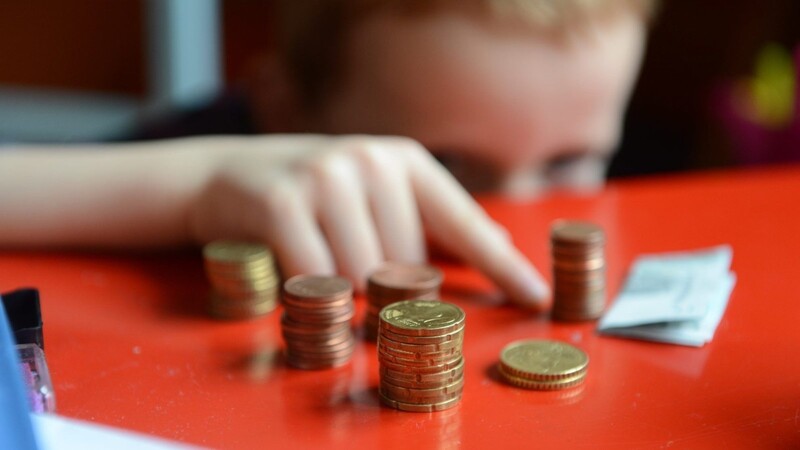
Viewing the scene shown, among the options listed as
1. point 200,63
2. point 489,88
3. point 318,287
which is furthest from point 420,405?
point 200,63

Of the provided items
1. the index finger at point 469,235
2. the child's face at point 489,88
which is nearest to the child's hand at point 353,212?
the index finger at point 469,235

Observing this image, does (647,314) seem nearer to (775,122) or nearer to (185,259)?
(185,259)

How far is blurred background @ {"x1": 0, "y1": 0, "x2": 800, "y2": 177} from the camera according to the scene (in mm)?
2428

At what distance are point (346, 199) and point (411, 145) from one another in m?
0.10

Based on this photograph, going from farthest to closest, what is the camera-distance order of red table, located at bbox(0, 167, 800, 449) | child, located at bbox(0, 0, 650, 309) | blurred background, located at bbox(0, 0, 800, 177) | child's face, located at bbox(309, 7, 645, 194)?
blurred background, located at bbox(0, 0, 800, 177) → child's face, located at bbox(309, 7, 645, 194) → child, located at bbox(0, 0, 650, 309) → red table, located at bbox(0, 167, 800, 449)

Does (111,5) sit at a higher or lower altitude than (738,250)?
higher

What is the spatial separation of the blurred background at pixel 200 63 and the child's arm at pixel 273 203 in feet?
4.47

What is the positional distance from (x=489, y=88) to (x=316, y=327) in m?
0.51

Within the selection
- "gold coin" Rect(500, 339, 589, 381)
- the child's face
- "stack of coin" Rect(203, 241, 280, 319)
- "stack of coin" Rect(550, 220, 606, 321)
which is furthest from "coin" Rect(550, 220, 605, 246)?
the child's face

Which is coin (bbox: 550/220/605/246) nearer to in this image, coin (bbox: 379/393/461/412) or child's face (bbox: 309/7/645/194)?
coin (bbox: 379/393/461/412)

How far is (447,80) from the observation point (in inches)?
38.9

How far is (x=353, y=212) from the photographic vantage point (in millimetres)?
701

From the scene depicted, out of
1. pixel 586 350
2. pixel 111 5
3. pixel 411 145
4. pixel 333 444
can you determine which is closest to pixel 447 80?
pixel 411 145

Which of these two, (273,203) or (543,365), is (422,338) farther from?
(273,203)
